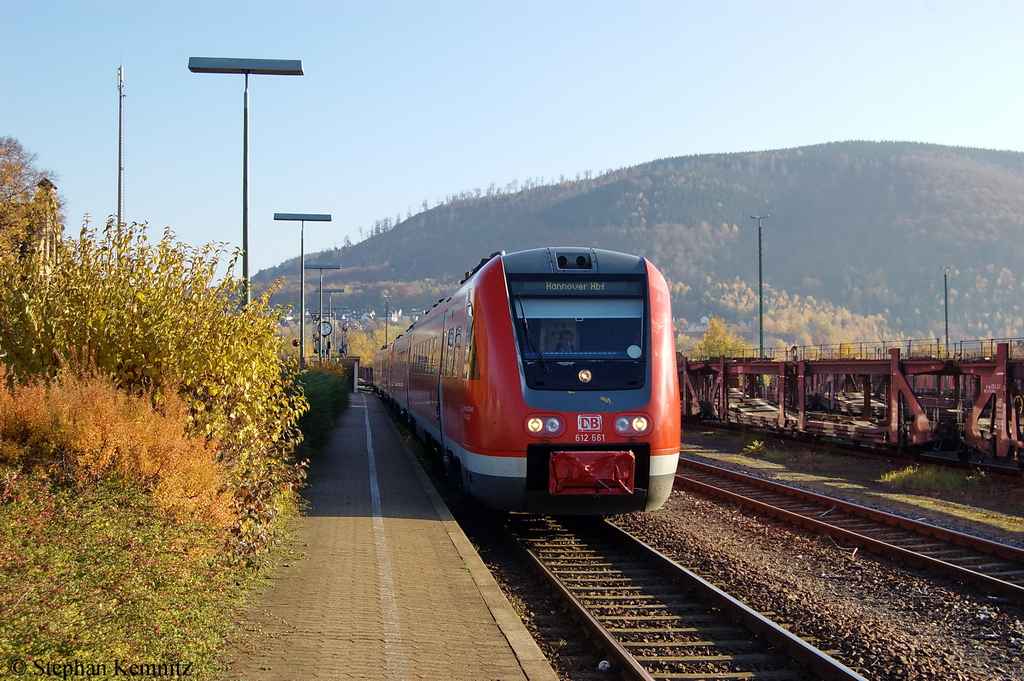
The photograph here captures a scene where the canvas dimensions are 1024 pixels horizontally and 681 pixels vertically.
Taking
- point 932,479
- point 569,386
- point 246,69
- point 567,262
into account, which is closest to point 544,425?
point 569,386

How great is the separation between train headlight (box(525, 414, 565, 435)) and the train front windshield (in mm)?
364

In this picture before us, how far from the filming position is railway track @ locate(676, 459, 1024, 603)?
898cm

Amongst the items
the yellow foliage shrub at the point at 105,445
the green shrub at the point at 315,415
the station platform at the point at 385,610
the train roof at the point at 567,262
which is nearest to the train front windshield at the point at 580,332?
the train roof at the point at 567,262

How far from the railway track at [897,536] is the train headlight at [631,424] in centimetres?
289

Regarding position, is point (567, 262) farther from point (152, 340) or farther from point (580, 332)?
point (152, 340)

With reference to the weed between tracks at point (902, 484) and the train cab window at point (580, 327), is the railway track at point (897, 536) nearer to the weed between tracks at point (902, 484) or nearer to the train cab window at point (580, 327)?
the weed between tracks at point (902, 484)

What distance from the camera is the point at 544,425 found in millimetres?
9977

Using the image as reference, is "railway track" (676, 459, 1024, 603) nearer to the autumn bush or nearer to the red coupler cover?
the red coupler cover

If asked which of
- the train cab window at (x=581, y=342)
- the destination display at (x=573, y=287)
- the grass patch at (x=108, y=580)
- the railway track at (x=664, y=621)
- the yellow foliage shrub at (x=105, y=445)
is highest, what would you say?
the destination display at (x=573, y=287)

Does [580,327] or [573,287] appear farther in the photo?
[573,287]

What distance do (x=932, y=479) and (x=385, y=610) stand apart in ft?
43.5

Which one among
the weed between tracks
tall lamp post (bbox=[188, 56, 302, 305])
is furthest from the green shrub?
the weed between tracks

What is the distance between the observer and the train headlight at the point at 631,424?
10070mm

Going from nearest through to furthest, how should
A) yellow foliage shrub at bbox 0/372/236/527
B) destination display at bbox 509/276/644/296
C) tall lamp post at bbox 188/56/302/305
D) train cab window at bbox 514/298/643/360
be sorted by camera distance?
yellow foliage shrub at bbox 0/372/236/527, train cab window at bbox 514/298/643/360, destination display at bbox 509/276/644/296, tall lamp post at bbox 188/56/302/305
